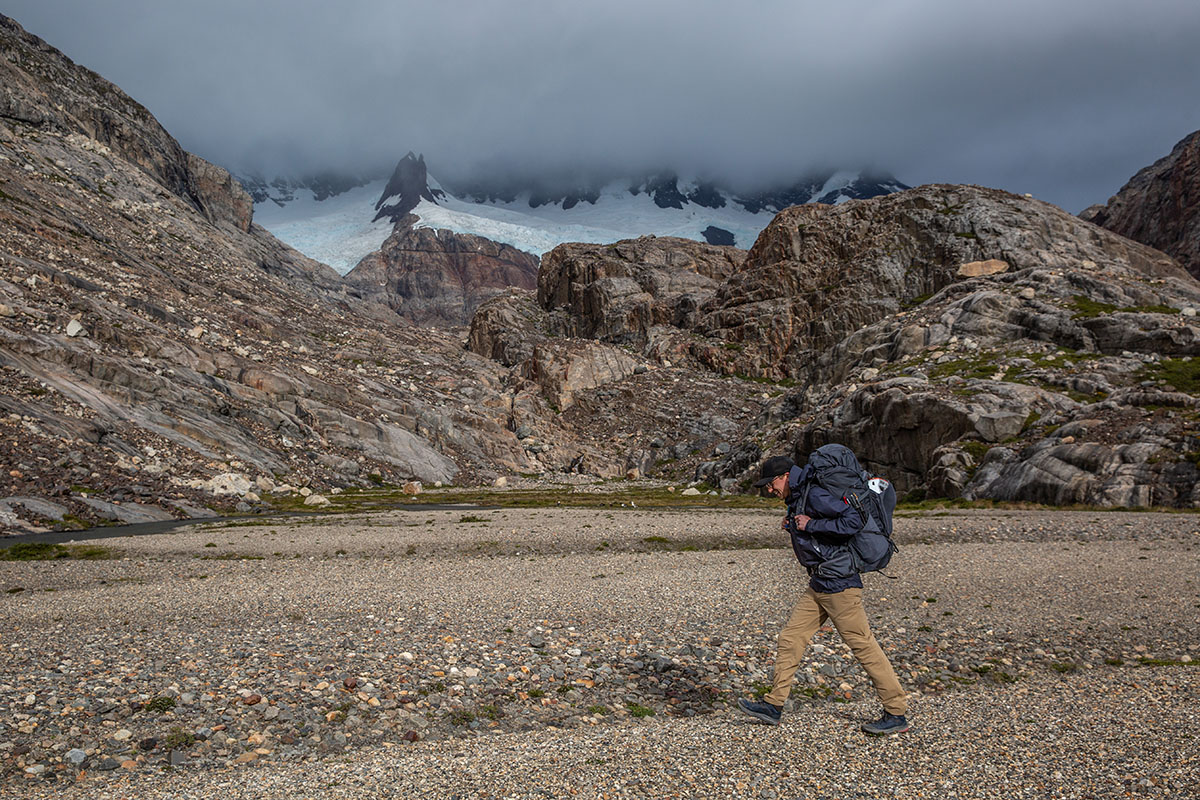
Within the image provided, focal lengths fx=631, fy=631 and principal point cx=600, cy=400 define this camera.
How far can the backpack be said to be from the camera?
8312 mm

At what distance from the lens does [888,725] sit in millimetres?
8148

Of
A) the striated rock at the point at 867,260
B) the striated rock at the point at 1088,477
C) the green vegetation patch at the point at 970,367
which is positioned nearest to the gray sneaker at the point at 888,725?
the striated rock at the point at 1088,477

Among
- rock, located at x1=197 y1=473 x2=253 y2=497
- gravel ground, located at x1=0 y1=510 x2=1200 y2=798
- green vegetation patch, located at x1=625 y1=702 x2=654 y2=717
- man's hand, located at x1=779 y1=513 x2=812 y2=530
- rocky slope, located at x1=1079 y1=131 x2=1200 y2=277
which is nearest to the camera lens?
gravel ground, located at x1=0 y1=510 x2=1200 y2=798

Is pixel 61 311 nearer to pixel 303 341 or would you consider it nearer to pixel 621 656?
pixel 303 341

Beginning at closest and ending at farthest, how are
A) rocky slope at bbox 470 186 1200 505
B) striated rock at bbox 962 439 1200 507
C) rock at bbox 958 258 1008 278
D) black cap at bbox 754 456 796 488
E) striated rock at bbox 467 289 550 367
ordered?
black cap at bbox 754 456 796 488 → striated rock at bbox 962 439 1200 507 → rocky slope at bbox 470 186 1200 505 → rock at bbox 958 258 1008 278 → striated rock at bbox 467 289 550 367

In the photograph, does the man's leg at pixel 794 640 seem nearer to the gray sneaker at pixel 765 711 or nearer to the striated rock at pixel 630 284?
the gray sneaker at pixel 765 711

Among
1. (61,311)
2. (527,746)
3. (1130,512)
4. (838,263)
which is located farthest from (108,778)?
(838,263)

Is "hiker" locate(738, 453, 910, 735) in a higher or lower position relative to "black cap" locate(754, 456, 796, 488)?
lower

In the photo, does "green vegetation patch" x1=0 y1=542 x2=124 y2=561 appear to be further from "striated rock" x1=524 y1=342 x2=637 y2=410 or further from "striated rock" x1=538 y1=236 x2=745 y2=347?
"striated rock" x1=538 y1=236 x2=745 y2=347

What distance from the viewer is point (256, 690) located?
32.3 ft

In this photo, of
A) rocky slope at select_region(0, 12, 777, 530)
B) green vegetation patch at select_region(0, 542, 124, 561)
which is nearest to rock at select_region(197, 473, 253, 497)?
rocky slope at select_region(0, 12, 777, 530)

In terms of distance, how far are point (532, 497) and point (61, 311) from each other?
139ft

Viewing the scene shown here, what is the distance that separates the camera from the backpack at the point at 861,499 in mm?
8312

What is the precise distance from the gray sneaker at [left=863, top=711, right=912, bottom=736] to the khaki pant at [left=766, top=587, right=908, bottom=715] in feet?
0.26
